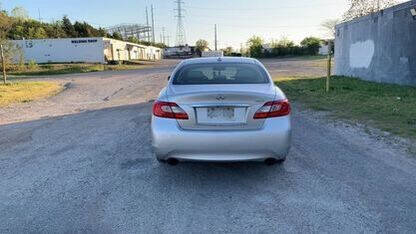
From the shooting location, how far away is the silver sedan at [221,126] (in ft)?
15.7

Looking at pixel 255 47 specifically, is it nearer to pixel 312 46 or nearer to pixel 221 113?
pixel 312 46

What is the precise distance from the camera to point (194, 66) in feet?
20.1

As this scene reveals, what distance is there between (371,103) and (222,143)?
7.69 meters

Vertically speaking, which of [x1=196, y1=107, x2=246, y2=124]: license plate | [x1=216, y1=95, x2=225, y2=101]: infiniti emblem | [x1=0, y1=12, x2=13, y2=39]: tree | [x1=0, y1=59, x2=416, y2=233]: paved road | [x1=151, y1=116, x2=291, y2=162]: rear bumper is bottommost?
[x1=0, y1=59, x2=416, y2=233]: paved road

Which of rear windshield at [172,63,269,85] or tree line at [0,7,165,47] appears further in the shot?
tree line at [0,7,165,47]

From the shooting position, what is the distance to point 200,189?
4.94 m

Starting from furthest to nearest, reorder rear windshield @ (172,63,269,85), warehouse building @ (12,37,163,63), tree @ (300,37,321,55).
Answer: tree @ (300,37,321,55)
warehouse building @ (12,37,163,63)
rear windshield @ (172,63,269,85)

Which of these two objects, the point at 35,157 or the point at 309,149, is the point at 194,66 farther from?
the point at 35,157

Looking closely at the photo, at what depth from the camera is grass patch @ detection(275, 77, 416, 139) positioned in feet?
27.7

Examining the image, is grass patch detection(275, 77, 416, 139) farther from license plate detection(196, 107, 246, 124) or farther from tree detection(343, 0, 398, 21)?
tree detection(343, 0, 398, 21)

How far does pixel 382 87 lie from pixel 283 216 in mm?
11814

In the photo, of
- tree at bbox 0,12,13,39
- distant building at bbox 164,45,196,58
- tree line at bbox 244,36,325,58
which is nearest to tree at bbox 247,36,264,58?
tree line at bbox 244,36,325,58

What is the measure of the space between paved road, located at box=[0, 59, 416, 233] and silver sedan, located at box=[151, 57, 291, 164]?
0.43 metres

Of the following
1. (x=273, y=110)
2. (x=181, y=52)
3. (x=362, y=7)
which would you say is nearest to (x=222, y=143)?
(x=273, y=110)
